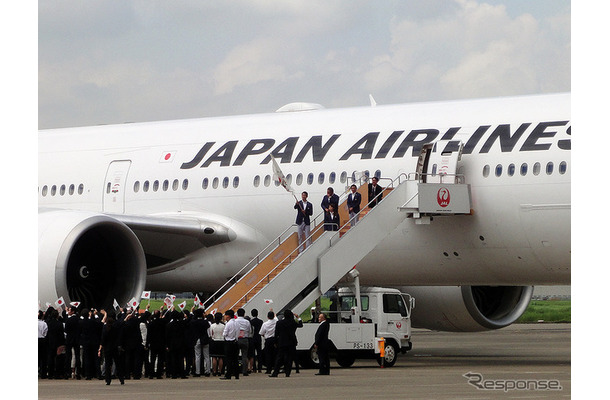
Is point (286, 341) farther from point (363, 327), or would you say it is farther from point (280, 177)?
point (280, 177)

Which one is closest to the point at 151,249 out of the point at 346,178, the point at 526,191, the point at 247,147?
the point at 247,147

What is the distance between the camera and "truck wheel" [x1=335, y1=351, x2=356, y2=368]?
17109mm

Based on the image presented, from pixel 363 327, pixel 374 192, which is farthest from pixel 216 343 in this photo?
pixel 374 192

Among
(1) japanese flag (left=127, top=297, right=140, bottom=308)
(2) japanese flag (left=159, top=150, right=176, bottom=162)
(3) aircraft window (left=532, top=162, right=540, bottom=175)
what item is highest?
(2) japanese flag (left=159, top=150, right=176, bottom=162)

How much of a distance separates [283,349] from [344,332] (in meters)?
2.08

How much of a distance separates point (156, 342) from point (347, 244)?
11.2 feet

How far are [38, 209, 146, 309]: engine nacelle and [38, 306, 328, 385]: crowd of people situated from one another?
0.73 m

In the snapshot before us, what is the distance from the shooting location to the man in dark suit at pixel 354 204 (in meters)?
16.9

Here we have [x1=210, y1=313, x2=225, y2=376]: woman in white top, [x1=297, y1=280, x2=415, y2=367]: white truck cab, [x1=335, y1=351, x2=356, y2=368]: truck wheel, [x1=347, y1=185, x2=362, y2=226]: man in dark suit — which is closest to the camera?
[x1=210, y1=313, x2=225, y2=376]: woman in white top

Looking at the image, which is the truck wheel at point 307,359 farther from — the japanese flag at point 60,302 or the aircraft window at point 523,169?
the aircraft window at point 523,169

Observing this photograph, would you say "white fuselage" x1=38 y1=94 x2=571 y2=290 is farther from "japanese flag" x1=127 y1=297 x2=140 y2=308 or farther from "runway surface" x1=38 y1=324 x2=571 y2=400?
"japanese flag" x1=127 y1=297 x2=140 y2=308

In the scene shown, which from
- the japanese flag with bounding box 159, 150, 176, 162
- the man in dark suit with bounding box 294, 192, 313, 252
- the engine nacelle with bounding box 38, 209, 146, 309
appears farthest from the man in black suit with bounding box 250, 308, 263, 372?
the japanese flag with bounding box 159, 150, 176, 162
